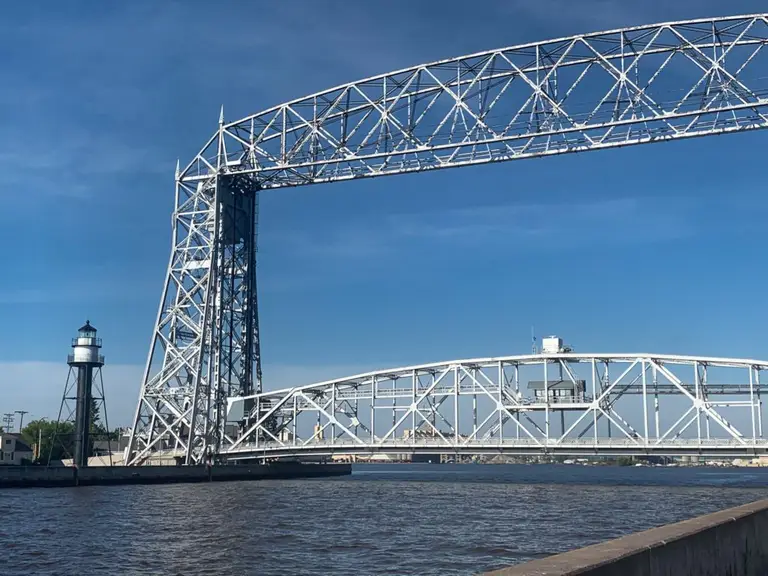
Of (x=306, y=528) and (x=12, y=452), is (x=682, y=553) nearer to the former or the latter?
(x=306, y=528)

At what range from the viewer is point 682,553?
8969 mm

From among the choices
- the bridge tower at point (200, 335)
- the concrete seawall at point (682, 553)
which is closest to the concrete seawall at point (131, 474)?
the bridge tower at point (200, 335)

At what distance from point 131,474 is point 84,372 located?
8.49 meters

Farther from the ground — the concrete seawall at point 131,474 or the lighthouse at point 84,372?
the lighthouse at point 84,372

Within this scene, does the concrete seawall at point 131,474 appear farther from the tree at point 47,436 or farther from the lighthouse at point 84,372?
the tree at point 47,436

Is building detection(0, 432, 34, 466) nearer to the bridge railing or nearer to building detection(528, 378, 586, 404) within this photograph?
the bridge railing

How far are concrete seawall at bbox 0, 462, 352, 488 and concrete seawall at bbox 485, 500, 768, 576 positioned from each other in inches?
1765

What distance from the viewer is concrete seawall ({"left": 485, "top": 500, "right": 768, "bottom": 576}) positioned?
7.20 m

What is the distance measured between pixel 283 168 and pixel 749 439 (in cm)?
3245

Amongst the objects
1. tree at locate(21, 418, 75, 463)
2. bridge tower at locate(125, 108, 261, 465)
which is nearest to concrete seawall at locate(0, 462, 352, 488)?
bridge tower at locate(125, 108, 261, 465)

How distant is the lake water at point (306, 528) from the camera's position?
21.4 m

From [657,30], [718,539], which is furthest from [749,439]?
[718,539]

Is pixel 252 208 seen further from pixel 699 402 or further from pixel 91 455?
pixel 699 402

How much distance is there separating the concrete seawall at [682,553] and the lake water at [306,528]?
958 cm
